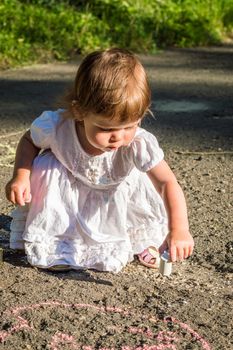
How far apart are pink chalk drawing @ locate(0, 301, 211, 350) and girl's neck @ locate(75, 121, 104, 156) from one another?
65 cm

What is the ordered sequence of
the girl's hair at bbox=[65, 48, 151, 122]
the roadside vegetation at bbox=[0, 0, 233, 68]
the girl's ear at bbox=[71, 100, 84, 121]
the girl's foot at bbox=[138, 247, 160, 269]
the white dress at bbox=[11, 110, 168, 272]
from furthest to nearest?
the roadside vegetation at bbox=[0, 0, 233, 68] < the girl's foot at bbox=[138, 247, 160, 269] < the white dress at bbox=[11, 110, 168, 272] < the girl's ear at bbox=[71, 100, 84, 121] < the girl's hair at bbox=[65, 48, 151, 122]

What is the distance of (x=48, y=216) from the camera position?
10.6 feet

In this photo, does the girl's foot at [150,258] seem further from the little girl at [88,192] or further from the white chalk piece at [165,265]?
the white chalk piece at [165,265]

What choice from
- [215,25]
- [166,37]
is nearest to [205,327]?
[166,37]

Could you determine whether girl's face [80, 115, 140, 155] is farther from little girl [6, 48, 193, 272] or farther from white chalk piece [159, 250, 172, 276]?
white chalk piece [159, 250, 172, 276]

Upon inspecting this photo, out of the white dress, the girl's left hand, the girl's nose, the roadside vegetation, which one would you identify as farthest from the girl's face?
the roadside vegetation

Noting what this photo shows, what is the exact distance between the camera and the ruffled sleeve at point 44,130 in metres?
3.21

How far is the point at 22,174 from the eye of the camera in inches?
125

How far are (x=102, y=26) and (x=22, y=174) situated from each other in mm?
6039

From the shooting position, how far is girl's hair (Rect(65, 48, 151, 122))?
116 inches

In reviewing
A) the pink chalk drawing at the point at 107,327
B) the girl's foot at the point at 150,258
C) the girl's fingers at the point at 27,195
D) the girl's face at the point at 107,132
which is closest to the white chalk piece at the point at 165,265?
the girl's foot at the point at 150,258

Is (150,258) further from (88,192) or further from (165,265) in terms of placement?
(88,192)

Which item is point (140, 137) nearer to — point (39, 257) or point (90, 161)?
point (90, 161)

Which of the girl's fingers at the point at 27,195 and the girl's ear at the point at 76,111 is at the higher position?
the girl's ear at the point at 76,111
